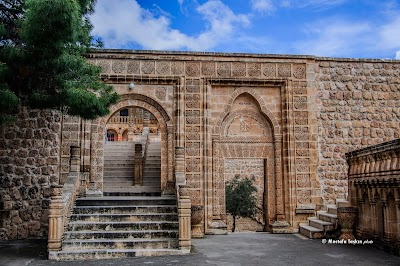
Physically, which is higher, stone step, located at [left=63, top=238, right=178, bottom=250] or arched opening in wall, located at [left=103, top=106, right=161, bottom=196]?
arched opening in wall, located at [left=103, top=106, right=161, bottom=196]

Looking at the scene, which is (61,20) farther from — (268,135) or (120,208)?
(268,135)

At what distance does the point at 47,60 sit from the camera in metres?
8.52

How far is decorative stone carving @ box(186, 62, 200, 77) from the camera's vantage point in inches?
496

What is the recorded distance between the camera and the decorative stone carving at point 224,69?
12.7m

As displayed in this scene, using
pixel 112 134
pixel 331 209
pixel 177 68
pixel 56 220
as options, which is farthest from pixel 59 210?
pixel 112 134

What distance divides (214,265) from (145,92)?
6130 mm

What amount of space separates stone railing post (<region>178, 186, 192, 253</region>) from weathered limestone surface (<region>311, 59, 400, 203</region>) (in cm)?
519

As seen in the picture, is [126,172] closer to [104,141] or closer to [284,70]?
[104,141]

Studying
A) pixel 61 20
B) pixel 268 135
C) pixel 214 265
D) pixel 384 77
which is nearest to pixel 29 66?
pixel 61 20

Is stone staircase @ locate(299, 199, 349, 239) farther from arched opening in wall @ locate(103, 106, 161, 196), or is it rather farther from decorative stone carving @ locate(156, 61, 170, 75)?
decorative stone carving @ locate(156, 61, 170, 75)

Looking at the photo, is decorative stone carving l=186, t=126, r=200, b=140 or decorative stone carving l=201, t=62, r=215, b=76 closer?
decorative stone carving l=186, t=126, r=200, b=140

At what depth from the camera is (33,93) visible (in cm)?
903

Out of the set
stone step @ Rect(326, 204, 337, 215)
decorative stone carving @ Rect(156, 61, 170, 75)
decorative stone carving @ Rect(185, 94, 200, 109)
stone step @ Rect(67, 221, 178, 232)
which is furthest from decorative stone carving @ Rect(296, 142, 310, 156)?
stone step @ Rect(67, 221, 178, 232)

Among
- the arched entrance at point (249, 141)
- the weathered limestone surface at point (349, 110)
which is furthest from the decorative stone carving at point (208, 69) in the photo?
the weathered limestone surface at point (349, 110)
